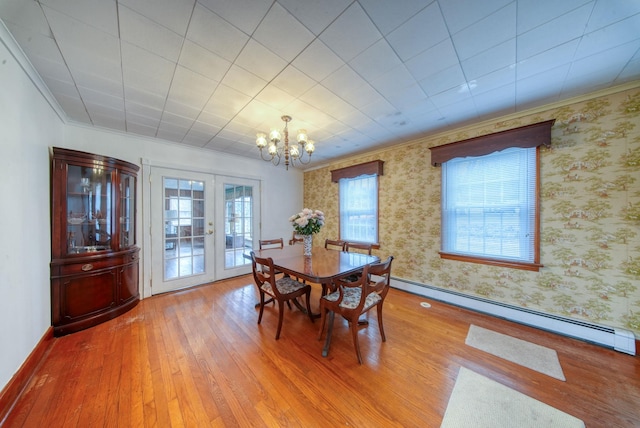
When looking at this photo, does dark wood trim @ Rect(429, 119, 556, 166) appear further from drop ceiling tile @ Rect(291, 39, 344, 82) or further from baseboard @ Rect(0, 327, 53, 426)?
baseboard @ Rect(0, 327, 53, 426)

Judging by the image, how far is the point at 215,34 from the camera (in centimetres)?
142

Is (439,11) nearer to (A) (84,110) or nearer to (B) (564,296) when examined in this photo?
(B) (564,296)

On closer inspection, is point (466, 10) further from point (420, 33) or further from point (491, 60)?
point (491, 60)

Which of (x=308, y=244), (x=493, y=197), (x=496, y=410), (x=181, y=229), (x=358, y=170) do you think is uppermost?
(x=358, y=170)

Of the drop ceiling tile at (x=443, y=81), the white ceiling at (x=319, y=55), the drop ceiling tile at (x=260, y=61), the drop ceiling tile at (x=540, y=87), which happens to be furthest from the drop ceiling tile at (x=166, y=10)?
the drop ceiling tile at (x=540, y=87)

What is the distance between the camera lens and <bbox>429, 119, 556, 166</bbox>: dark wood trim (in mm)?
2291

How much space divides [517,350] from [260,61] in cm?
352

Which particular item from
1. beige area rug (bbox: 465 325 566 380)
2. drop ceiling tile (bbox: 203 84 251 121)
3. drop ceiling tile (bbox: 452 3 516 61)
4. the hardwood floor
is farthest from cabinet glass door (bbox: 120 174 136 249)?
beige area rug (bbox: 465 325 566 380)

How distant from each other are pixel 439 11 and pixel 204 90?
2.05 metres

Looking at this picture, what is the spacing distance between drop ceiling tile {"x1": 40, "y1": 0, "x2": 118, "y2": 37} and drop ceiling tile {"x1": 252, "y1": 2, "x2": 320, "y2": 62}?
2.77 feet

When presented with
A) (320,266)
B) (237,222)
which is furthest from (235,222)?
(320,266)

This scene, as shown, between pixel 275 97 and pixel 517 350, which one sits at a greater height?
pixel 275 97

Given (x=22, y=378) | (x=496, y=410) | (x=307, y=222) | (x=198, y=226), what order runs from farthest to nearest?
(x=198, y=226)
(x=307, y=222)
(x=22, y=378)
(x=496, y=410)

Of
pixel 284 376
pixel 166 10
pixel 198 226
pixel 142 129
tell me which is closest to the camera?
pixel 166 10
